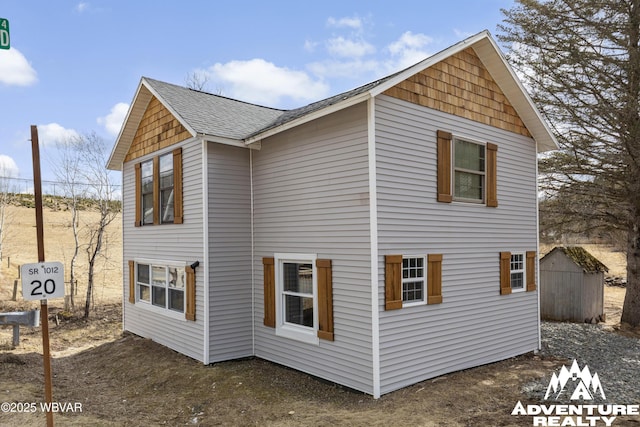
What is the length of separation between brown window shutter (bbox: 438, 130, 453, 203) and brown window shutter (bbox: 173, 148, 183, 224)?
5817mm

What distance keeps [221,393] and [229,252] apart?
298 centimetres

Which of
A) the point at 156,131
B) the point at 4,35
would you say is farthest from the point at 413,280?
the point at 156,131

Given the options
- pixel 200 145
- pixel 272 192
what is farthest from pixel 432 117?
pixel 200 145

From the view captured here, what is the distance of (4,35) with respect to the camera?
5.04 metres

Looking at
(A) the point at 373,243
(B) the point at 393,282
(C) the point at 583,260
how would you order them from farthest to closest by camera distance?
(C) the point at 583,260 < (B) the point at 393,282 < (A) the point at 373,243

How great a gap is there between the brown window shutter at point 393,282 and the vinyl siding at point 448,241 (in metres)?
0.10

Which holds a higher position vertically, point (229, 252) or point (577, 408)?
point (229, 252)

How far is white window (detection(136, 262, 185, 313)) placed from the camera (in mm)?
10367

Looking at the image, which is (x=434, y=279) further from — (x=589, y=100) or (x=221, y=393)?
(x=589, y=100)

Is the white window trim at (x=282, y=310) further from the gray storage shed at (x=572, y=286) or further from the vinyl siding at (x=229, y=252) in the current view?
the gray storage shed at (x=572, y=286)

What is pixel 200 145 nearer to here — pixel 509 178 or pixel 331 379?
pixel 331 379

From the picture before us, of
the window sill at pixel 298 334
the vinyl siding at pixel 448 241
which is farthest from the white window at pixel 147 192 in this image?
the vinyl siding at pixel 448 241

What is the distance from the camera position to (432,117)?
27.1 ft

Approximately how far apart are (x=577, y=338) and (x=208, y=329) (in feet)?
30.8
